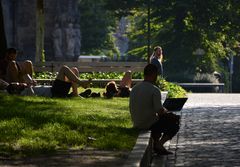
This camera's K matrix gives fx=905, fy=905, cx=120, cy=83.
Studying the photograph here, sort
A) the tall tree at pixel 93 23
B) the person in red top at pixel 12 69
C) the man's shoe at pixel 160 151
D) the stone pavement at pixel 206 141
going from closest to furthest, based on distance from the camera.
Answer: the stone pavement at pixel 206 141 < the man's shoe at pixel 160 151 < the person in red top at pixel 12 69 < the tall tree at pixel 93 23

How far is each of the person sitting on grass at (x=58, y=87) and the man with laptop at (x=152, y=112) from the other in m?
7.99

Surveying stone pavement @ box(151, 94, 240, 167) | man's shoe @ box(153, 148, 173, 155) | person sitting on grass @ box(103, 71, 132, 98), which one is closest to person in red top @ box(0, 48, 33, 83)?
person sitting on grass @ box(103, 71, 132, 98)

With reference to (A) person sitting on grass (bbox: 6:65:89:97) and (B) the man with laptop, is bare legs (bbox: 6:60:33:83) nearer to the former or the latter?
(A) person sitting on grass (bbox: 6:65:89:97)

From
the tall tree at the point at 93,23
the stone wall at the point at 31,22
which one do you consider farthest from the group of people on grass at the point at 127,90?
the tall tree at the point at 93,23

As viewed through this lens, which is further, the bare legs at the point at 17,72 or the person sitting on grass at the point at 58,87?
the person sitting on grass at the point at 58,87

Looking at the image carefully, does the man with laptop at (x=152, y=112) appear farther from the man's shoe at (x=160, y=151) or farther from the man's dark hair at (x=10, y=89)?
the man's dark hair at (x=10, y=89)

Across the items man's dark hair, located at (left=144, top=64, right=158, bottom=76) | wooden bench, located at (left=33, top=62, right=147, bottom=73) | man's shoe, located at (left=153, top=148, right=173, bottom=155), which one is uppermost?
man's dark hair, located at (left=144, top=64, right=158, bottom=76)

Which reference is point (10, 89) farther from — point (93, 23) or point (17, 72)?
point (93, 23)

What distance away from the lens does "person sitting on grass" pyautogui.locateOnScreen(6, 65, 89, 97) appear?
68.9ft

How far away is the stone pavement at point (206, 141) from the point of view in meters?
12.5

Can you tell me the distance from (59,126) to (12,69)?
6465 millimetres

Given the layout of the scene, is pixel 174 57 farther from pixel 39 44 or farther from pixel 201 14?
pixel 39 44

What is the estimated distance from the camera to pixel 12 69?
2062 cm

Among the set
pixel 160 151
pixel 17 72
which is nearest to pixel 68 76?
pixel 17 72
